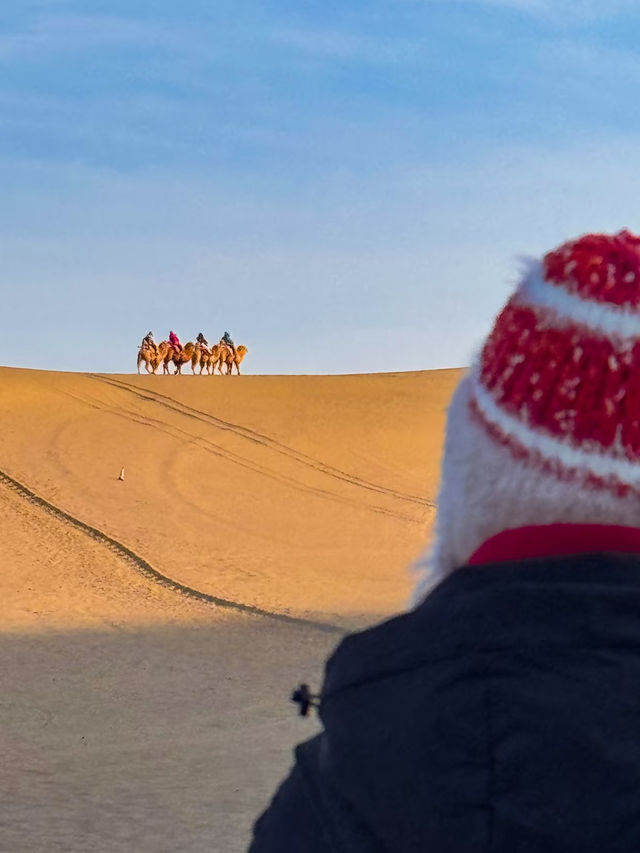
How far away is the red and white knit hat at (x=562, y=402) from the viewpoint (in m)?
1.14

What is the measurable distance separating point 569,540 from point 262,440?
2329 cm

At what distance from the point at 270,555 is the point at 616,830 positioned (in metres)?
15.4

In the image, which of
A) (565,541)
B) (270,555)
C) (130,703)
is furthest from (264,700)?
(565,541)

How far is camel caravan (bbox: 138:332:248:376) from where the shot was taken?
1510 inches

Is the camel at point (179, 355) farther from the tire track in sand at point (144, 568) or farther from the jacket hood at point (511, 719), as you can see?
the jacket hood at point (511, 719)

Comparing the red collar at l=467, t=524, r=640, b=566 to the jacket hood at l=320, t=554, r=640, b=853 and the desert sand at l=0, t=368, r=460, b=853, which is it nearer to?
the jacket hood at l=320, t=554, r=640, b=853

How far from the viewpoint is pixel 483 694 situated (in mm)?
1078

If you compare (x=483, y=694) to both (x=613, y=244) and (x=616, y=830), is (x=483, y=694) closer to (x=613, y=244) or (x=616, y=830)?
(x=616, y=830)

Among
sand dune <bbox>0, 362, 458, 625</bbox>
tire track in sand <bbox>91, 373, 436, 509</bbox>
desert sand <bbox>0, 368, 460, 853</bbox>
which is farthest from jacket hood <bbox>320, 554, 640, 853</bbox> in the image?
tire track in sand <bbox>91, 373, 436, 509</bbox>

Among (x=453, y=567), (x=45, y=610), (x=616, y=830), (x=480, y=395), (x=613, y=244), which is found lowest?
(x=45, y=610)

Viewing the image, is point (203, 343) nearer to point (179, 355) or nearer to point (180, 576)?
point (179, 355)

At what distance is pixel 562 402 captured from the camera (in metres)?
1.15

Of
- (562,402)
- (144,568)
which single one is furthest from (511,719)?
(144,568)

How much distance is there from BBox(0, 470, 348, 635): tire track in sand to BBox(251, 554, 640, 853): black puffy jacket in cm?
1091
